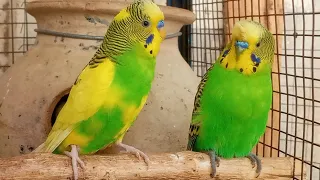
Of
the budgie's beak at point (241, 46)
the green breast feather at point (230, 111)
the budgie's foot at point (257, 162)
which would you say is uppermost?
the budgie's beak at point (241, 46)

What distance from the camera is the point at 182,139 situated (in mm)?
1145

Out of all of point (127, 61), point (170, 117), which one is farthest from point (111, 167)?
point (170, 117)

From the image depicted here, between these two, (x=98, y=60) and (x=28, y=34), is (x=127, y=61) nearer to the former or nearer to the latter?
(x=98, y=60)

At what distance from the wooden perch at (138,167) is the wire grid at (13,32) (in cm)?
109

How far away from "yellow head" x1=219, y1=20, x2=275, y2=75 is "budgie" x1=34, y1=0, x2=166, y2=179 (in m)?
0.15

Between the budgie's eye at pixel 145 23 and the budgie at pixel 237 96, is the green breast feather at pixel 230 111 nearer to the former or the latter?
the budgie at pixel 237 96

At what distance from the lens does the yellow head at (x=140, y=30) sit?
91 centimetres

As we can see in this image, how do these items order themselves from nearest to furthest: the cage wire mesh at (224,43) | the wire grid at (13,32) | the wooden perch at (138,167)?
the wooden perch at (138,167)
the cage wire mesh at (224,43)
the wire grid at (13,32)

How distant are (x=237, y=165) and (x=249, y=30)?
279 millimetres

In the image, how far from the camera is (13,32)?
181cm

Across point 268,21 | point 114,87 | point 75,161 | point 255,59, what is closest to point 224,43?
point 268,21

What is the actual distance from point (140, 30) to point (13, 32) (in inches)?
41.6

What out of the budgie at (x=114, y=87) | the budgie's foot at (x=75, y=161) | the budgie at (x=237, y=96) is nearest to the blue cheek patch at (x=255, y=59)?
the budgie at (x=237, y=96)

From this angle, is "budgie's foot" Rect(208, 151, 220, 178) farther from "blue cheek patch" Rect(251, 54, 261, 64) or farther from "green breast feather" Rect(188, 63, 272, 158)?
"blue cheek patch" Rect(251, 54, 261, 64)
